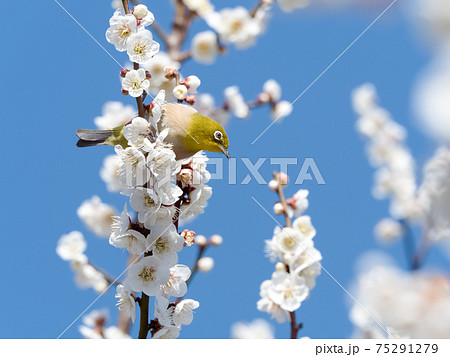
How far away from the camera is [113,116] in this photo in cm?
297

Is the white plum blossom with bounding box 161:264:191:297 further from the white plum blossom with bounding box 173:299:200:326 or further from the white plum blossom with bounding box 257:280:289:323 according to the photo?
the white plum blossom with bounding box 257:280:289:323

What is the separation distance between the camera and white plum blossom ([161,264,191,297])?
5.55ft

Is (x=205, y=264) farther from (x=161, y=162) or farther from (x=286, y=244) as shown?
(x=161, y=162)

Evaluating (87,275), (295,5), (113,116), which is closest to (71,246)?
(87,275)

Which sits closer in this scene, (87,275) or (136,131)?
(136,131)

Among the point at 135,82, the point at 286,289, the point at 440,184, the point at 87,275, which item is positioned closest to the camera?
the point at 440,184

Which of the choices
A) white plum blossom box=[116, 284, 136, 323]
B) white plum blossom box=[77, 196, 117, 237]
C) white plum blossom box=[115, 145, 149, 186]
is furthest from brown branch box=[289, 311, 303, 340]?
white plum blossom box=[77, 196, 117, 237]

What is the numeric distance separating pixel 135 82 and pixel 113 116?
4.48ft

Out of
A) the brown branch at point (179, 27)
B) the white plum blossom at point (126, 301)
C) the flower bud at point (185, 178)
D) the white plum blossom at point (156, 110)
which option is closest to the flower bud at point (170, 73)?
the white plum blossom at point (156, 110)

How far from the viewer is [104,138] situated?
7.50ft

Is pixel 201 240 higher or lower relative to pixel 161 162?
higher

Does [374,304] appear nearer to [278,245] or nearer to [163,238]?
[163,238]

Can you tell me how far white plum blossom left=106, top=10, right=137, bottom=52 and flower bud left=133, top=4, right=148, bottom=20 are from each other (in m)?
0.04

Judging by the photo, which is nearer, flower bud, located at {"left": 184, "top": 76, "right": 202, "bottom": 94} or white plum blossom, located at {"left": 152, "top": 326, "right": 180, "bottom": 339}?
white plum blossom, located at {"left": 152, "top": 326, "right": 180, "bottom": 339}
